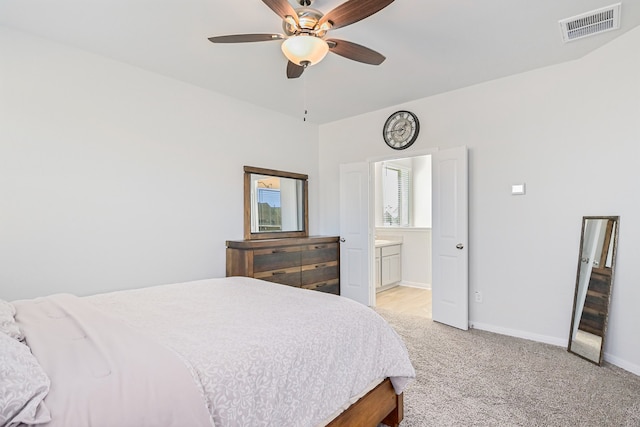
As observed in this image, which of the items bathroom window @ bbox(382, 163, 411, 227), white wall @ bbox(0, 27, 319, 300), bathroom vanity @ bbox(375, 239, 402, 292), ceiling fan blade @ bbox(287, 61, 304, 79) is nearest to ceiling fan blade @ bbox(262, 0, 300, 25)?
ceiling fan blade @ bbox(287, 61, 304, 79)

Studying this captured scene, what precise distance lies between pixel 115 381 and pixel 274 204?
3.46 meters

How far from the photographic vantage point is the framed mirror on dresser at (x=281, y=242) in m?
3.68

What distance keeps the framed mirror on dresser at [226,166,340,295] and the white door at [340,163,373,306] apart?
13 centimetres

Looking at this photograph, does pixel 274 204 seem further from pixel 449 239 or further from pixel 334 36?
pixel 334 36

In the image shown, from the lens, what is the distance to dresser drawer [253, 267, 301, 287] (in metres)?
3.69

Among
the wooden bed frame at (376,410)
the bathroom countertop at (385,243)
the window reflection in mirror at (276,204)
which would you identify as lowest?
the wooden bed frame at (376,410)

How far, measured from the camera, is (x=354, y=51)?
221 centimetres

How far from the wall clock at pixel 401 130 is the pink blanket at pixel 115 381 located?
3590 mm

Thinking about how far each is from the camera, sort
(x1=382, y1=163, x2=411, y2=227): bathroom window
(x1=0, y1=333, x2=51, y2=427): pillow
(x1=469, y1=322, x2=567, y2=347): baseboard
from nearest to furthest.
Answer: (x1=0, y1=333, x2=51, y2=427): pillow
(x1=469, y1=322, x2=567, y2=347): baseboard
(x1=382, y1=163, x2=411, y2=227): bathroom window

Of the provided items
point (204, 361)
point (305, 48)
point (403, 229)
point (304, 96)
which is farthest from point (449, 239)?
point (204, 361)

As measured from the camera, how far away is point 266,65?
3082mm

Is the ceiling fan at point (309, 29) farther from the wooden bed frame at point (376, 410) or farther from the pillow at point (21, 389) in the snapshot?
the wooden bed frame at point (376, 410)

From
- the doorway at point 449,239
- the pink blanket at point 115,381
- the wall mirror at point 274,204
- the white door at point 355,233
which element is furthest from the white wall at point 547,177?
the pink blanket at point 115,381

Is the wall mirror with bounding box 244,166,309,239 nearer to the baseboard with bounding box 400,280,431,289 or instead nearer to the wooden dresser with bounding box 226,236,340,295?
the wooden dresser with bounding box 226,236,340,295
